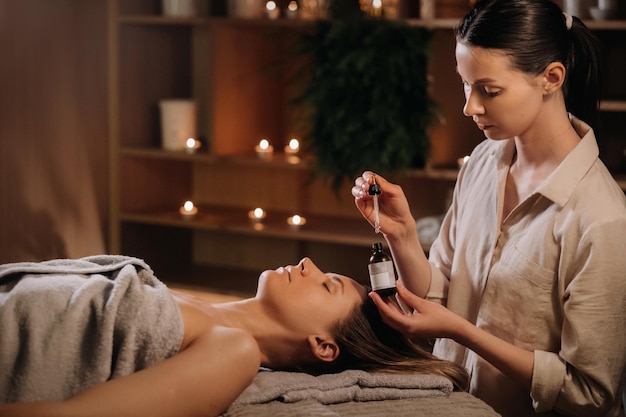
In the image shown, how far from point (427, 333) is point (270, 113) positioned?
8.13 feet

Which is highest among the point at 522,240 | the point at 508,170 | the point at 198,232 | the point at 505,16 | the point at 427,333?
the point at 505,16

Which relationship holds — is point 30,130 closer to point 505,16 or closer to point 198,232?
point 198,232

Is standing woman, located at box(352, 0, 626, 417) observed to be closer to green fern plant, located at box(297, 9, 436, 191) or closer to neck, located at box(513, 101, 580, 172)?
neck, located at box(513, 101, 580, 172)

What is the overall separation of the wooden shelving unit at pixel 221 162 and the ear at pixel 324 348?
67.9 inches

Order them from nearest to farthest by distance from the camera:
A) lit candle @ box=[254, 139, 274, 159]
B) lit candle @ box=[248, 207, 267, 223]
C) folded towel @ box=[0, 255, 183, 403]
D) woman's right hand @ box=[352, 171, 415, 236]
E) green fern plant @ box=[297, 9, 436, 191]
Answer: folded towel @ box=[0, 255, 183, 403] < woman's right hand @ box=[352, 171, 415, 236] < green fern plant @ box=[297, 9, 436, 191] < lit candle @ box=[254, 139, 274, 159] < lit candle @ box=[248, 207, 267, 223]

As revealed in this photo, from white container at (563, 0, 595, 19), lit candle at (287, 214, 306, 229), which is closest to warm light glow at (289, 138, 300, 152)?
lit candle at (287, 214, 306, 229)

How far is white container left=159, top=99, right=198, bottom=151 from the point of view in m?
4.06

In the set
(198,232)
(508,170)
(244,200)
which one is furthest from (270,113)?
(508,170)

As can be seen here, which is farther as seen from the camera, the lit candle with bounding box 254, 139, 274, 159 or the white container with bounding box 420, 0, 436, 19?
the lit candle with bounding box 254, 139, 274, 159

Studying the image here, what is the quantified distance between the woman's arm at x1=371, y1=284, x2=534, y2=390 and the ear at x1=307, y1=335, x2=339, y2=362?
13 centimetres

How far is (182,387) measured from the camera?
1.54 meters

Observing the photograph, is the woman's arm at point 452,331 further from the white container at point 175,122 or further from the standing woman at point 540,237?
the white container at point 175,122

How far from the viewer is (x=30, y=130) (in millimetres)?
4016

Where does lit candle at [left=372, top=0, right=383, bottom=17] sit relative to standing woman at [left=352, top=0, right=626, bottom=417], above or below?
above
